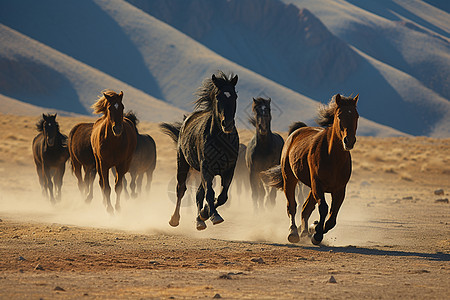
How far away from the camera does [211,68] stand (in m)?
131

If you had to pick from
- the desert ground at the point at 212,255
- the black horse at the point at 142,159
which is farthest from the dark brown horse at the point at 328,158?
the black horse at the point at 142,159

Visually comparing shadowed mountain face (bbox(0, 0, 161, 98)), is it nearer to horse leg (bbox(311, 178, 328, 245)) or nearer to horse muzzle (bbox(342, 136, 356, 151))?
horse leg (bbox(311, 178, 328, 245))

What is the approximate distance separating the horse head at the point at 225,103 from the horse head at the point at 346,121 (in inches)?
65.0

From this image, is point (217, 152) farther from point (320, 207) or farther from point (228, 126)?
point (320, 207)

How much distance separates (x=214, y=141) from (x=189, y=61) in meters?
127

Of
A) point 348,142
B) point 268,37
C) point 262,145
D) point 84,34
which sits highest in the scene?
point 268,37

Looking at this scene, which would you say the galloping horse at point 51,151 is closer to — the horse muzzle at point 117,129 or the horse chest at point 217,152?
the horse muzzle at point 117,129

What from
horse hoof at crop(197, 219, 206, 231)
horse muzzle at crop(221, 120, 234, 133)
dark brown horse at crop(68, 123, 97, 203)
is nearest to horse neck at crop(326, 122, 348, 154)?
horse muzzle at crop(221, 120, 234, 133)

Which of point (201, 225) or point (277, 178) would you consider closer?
point (201, 225)

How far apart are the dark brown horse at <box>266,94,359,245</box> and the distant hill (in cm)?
9724

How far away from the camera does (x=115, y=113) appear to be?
1484 centimetres

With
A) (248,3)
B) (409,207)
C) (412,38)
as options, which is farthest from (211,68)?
(409,207)

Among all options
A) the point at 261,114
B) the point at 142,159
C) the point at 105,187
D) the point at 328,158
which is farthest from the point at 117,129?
the point at 142,159

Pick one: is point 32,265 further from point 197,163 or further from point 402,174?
point 402,174
